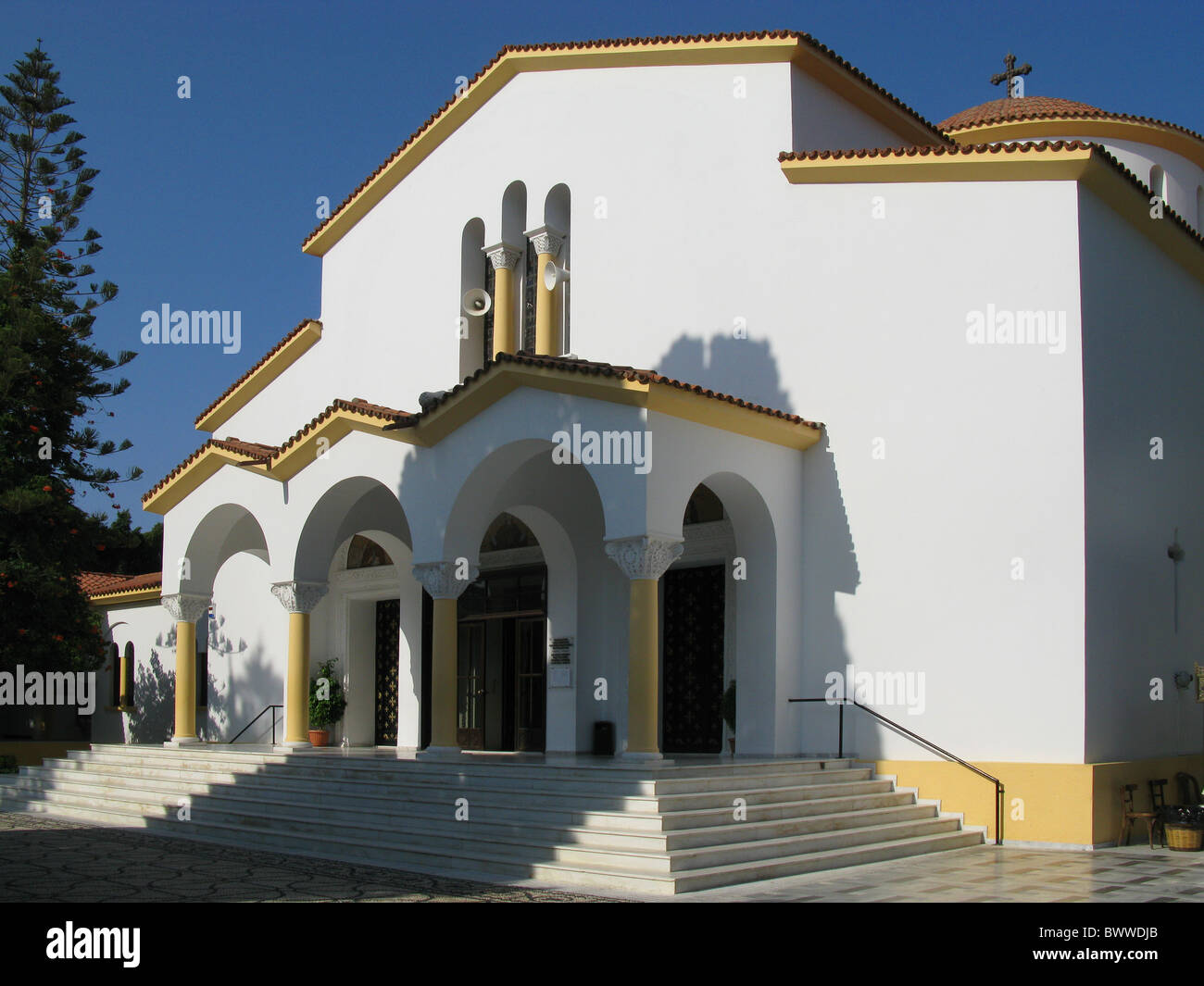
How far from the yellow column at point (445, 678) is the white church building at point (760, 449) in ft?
0.21

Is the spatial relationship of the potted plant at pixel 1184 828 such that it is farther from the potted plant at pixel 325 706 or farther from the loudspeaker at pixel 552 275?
the potted plant at pixel 325 706

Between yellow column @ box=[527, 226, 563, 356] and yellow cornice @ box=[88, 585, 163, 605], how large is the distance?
11.8 metres

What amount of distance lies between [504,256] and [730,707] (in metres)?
7.72

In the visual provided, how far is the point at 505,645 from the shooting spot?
18.9m

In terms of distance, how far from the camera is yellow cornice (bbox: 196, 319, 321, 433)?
2209 cm

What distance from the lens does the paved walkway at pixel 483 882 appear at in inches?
386

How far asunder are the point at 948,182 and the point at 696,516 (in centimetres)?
529

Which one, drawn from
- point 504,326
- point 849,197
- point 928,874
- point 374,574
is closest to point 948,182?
point 849,197

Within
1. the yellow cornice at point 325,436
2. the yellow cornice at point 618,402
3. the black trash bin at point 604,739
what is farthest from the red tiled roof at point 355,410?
the black trash bin at point 604,739

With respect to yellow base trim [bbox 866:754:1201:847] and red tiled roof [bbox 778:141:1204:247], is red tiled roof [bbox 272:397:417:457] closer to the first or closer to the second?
red tiled roof [bbox 778:141:1204:247]

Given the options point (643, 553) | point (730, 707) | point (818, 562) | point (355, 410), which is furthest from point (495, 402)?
point (730, 707)

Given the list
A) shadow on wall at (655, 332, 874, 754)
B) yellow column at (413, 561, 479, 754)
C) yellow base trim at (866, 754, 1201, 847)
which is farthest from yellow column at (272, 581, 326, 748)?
yellow base trim at (866, 754, 1201, 847)

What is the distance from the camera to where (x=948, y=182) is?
14.9 m
